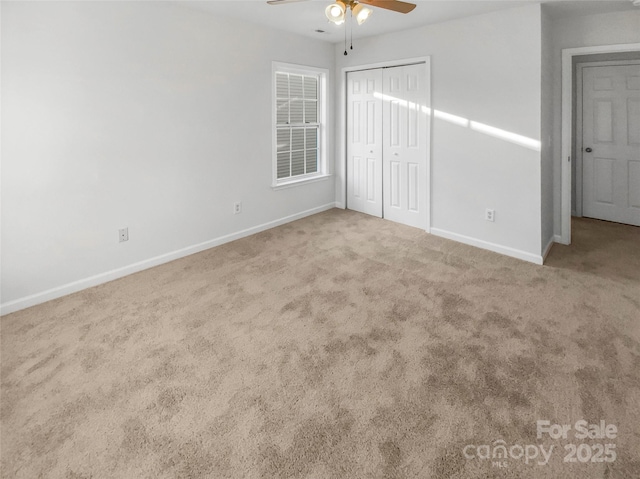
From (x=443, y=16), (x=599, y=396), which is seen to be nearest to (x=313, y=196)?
(x=443, y=16)

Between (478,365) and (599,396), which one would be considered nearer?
(599,396)

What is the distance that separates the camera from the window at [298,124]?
16.4ft

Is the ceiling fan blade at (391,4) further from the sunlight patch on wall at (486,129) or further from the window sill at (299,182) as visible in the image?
the window sill at (299,182)

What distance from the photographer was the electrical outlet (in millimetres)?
4164

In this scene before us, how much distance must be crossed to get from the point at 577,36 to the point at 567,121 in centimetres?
81

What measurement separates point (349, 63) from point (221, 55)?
1.90 m

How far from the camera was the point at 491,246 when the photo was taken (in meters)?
4.22

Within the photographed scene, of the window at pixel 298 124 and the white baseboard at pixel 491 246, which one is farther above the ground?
the window at pixel 298 124

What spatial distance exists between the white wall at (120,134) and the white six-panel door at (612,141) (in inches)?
154

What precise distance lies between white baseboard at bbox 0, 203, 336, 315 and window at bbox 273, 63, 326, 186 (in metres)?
0.74

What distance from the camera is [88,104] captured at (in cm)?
321

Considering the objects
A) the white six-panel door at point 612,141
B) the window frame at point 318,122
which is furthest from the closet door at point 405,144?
the white six-panel door at point 612,141

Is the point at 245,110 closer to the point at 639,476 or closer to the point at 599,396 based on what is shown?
the point at 599,396

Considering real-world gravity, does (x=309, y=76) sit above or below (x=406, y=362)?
above
